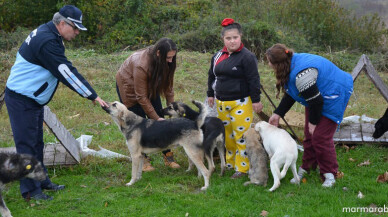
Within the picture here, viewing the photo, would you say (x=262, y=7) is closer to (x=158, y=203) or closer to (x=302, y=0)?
(x=302, y=0)

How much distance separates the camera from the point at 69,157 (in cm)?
687

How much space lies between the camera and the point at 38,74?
4996mm

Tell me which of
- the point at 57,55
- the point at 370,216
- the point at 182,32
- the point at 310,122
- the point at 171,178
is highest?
the point at 57,55

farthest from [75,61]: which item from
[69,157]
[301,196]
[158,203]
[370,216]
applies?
[370,216]

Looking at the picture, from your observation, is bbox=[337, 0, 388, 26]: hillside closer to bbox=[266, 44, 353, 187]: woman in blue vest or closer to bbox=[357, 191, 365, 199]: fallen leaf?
bbox=[266, 44, 353, 187]: woman in blue vest

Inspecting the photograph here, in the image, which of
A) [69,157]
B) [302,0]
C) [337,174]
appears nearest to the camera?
[337,174]

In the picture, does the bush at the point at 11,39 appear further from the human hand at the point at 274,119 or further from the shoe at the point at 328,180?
the shoe at the point at 328,180

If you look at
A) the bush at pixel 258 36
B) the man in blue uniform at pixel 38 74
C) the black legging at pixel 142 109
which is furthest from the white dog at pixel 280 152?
the bush at pixel 258 36

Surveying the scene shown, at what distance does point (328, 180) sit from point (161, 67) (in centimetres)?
302

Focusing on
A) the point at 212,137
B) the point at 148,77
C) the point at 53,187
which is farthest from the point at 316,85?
the point at 53,187

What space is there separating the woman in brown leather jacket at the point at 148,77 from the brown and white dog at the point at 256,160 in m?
1.47

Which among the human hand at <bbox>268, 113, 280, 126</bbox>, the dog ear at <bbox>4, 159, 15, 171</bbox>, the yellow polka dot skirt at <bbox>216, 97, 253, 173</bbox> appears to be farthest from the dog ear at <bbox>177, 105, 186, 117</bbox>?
the dog ear at <bbox>4, 159, 15, 171</bbox>

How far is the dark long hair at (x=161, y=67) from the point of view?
19.3 feet

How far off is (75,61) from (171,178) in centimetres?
892
